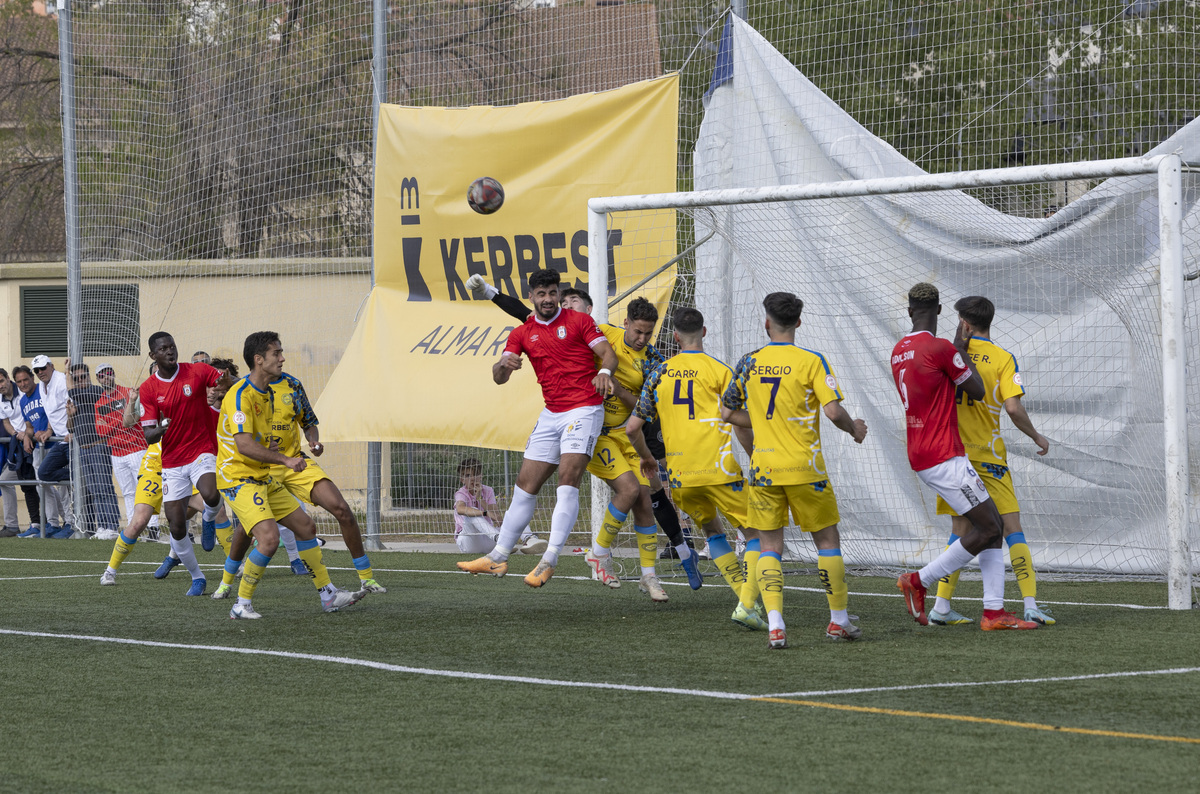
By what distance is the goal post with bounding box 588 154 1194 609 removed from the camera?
28.8 feet

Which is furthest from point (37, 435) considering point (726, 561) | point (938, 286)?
point (726, 561)

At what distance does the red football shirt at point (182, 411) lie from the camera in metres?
11.0

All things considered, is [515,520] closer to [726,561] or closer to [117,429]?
[726,561]

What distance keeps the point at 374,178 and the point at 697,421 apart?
24.9 ft

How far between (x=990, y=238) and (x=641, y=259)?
10.4ft

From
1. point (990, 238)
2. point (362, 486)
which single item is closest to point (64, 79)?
point (362, 486)

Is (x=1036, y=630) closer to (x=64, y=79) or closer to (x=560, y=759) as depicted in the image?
(x=560, y=759)

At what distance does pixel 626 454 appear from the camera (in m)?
9.33

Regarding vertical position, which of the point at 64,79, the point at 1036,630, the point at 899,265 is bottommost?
the point at 1036,630

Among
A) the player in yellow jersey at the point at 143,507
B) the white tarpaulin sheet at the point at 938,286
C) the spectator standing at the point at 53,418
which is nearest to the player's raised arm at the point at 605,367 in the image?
the white tarpaulin sheet at the point at 938,286

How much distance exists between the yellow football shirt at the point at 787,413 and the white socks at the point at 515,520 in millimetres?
1867

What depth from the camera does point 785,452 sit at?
727cm

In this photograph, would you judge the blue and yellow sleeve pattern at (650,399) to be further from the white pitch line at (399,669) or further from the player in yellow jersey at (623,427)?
the white pitch line at (399,669)

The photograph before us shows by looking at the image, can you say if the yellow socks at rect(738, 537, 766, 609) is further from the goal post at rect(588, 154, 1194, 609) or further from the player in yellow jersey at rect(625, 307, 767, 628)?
the goal post at rect(588, 154, 1194, 609)
